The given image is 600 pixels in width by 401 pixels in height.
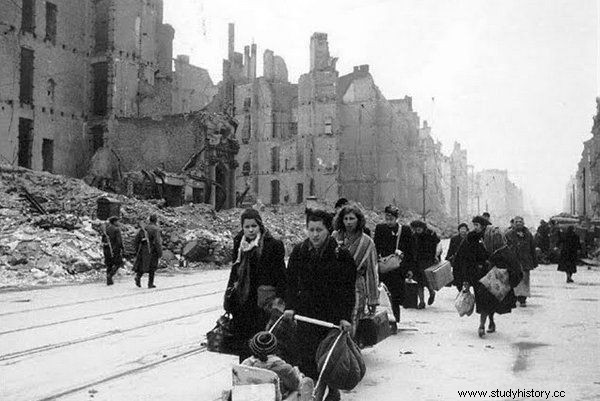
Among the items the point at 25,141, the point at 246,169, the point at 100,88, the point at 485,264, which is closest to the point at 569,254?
the point at 485,264

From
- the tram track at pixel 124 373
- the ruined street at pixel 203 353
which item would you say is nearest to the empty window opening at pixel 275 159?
the ruined street at pixel 203 353

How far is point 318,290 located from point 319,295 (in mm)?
41

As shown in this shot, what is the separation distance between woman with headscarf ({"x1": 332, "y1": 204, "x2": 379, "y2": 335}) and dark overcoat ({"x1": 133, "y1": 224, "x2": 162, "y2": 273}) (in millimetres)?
9039

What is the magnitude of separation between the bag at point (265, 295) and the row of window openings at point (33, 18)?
34.5 m

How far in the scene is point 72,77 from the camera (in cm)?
3731

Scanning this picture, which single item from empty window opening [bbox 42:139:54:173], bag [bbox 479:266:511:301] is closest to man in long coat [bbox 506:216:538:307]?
bag [bbox 479:266:511:301]

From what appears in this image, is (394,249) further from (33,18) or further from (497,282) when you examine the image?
(33,18)

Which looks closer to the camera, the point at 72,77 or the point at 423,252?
the point at 423,252

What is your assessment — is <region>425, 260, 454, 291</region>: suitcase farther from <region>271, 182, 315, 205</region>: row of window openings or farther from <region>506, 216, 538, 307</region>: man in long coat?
<region>271, 182, 315, 205</region>: row of window openings

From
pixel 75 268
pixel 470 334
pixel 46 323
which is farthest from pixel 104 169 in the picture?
pixel 470 334

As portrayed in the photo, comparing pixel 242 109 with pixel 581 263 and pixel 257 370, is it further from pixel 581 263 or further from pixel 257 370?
pixel 257 370

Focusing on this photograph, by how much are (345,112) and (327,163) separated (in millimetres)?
8237

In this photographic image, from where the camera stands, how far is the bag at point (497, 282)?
312 inches

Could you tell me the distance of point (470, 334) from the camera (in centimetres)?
807
